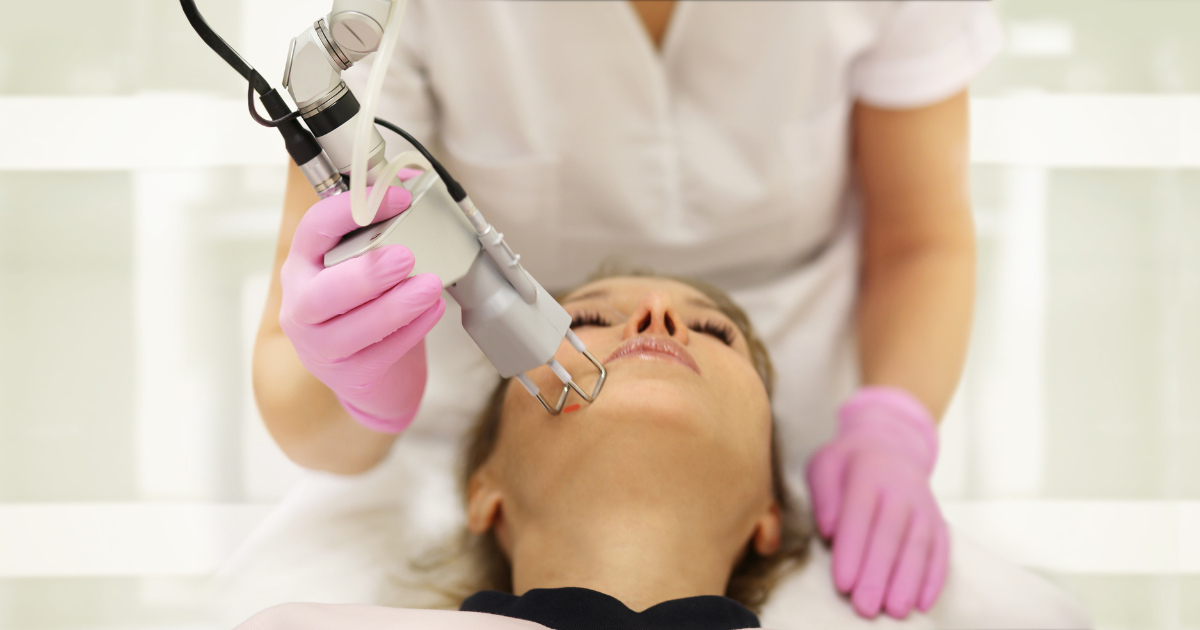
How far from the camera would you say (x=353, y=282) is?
674 mm

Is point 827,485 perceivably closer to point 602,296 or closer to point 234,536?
point 602,296

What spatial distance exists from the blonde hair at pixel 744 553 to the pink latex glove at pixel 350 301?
25 centimetres

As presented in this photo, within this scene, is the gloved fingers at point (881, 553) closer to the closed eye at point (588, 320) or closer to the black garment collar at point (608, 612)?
the black garment collar at point (608, 612)

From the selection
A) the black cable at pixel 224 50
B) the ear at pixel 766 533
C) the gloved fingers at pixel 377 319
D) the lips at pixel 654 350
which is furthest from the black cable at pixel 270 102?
the ear at pixel 766 533

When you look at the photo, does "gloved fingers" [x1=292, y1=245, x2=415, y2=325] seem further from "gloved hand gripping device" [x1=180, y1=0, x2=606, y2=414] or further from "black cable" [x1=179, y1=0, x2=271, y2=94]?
"black cable" [x1=179, y1=0, x2=271, y2=94]

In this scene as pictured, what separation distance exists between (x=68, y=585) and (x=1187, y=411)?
160cm

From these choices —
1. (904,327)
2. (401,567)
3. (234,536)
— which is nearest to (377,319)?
(401,567)

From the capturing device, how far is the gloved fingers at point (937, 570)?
959mm

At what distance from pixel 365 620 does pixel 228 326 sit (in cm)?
64

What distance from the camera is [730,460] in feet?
2.90

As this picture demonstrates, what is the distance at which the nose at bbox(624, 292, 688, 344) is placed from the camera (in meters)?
0.89

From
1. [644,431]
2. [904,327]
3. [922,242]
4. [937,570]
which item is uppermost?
[644,431]

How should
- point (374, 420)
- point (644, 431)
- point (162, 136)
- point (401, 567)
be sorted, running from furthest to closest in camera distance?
1. point (162, 136)
2. point (401, 567)
3. point (374, 420)
4. point (644, 431)

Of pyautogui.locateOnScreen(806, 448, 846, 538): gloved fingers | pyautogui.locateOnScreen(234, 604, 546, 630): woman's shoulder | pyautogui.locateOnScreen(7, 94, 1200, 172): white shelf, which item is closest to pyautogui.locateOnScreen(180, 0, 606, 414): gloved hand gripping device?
pyautogui.locateOnScreen(234, 604, 546, 630): woman's shoulder
